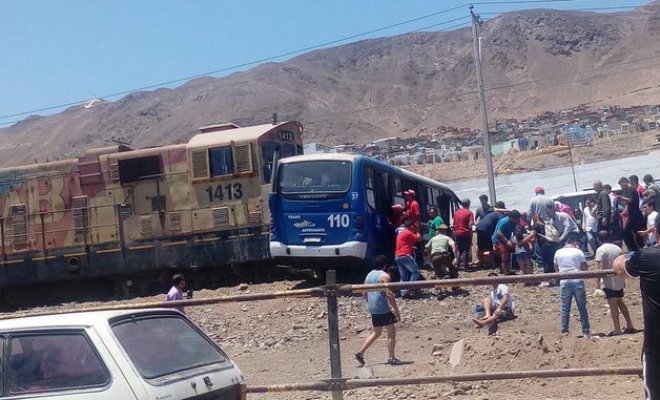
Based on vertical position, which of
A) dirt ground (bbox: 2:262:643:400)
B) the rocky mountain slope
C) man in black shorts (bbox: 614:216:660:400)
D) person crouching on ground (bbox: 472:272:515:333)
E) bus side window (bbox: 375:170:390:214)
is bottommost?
dirt ground (bbox: 2:262:643:400)

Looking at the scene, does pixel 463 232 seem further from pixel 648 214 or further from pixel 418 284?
pixel 418 284

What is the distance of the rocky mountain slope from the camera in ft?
362

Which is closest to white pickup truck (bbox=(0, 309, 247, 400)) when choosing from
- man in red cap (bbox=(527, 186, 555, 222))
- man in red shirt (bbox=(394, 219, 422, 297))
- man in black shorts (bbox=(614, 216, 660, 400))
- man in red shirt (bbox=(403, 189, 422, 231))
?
man in black shorts (bbox=(614, 216, 660, 400))

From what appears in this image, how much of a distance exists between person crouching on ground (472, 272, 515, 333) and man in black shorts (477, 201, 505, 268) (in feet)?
14.8

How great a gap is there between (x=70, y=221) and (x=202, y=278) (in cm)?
402

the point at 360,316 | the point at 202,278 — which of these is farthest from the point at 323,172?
the point at 202,278

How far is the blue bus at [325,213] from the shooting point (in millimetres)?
16516

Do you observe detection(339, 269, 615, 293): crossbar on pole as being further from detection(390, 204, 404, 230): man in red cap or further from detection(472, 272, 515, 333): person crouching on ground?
detection(390, 204, 404, 230): man in red cap

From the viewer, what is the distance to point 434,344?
41.0 feet

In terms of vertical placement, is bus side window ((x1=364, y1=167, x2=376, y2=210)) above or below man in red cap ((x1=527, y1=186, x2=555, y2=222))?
above

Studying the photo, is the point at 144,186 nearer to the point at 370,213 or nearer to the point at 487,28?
the point at 370,213

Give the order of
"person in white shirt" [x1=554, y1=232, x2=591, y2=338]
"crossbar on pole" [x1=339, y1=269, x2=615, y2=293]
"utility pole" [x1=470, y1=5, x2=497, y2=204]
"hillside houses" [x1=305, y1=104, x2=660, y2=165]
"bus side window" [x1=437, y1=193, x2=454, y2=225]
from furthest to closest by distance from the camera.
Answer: "hillside houses" [x1=305, y1=104, x2=660, y2=165] → "utility pole" [x1=470, y1=5, x2=497, y2=204] → "bus side window" [x1=437, y1=193, x2=454, y2=225] → "person in white shirt" [x1=554, y1=232, x2=591, y2=338] → "crossbar on pole" [x1=339, y1=269, x2=615, y2=293]

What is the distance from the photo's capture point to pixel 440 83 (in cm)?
12762

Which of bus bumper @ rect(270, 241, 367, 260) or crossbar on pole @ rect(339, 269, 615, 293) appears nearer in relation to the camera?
crossbar on pole @ rect(339, 269, 615, 293)
